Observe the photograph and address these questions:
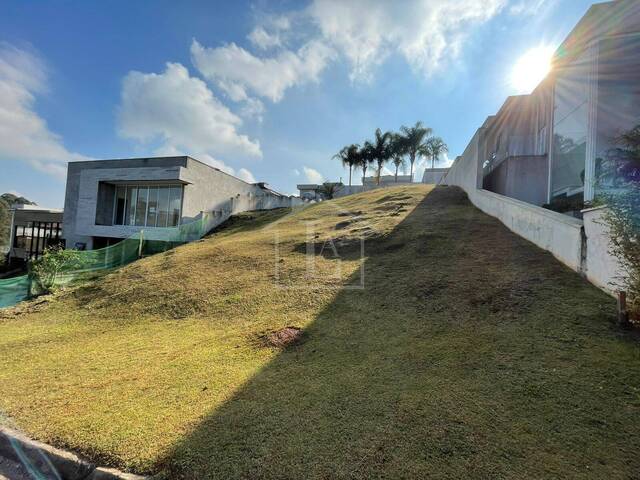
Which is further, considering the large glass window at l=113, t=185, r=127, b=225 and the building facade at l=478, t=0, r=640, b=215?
the large glass window at l=113, t=185, r=127, b=225

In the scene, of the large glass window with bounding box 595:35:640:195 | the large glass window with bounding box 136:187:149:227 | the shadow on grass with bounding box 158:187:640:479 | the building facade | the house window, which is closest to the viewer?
the shadow on grass with bounding box 158:187:640:479

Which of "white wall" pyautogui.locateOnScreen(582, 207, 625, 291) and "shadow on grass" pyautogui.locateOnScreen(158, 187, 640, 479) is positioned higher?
"white wall" pyautogui.locateOnScreen(582, 207, 625, 291)

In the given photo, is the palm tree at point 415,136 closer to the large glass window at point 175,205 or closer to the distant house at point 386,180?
the distant house at point 386,180

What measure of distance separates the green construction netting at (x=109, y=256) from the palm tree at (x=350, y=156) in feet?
61.0

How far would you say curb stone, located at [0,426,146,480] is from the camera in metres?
2.65

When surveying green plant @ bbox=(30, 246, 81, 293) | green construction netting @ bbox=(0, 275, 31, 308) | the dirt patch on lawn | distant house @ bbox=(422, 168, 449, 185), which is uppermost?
distant house @ bbox=(422, 168, 449, 185)

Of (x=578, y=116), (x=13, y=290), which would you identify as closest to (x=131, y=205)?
(x=13, y=290)

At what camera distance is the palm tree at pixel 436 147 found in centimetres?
3161

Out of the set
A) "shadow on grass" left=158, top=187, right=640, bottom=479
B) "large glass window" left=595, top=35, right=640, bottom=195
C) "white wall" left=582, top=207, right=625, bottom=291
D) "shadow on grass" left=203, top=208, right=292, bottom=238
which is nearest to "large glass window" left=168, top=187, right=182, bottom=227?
"shadow on grass" left=203, top=208, right=292, bottom=238

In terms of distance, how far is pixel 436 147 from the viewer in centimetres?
3183

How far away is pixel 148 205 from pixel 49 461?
55.0 ft

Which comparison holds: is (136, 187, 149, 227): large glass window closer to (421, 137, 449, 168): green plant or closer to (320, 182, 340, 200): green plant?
(320, 182, 340, 200): green plant

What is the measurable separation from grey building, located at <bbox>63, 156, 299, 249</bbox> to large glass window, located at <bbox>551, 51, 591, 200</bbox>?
16020 millimetres

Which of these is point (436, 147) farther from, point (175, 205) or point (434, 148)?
point (175, 205)
